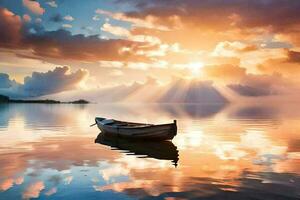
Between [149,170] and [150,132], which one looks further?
[150,132]

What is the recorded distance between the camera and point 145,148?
36.5 meters

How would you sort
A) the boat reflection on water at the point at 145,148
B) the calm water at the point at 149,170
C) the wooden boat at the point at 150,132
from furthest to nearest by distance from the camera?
the wooden boat at the point at 150,132
the boat reflection on water at the point at 145,148
the calm water at the point at 149,170

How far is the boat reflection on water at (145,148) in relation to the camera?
31.4 metres

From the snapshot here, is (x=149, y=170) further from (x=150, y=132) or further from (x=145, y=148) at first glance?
(x=150, y=132)

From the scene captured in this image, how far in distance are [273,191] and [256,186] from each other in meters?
1.25

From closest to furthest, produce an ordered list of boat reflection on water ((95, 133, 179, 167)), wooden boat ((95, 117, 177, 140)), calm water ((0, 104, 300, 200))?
calm water ((0, 104, 300, 200)), boat reflection on water ((95, 133, 179, 167)), wooden boat ((95, 117, 177, 140))

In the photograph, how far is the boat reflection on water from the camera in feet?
103

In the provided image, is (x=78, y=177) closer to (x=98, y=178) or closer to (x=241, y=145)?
(x=98, y=178)

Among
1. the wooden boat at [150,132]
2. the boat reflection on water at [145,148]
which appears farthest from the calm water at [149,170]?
the wooden boat at [150,132]

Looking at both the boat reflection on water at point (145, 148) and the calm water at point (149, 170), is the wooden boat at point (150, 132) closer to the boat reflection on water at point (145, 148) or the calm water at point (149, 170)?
the boat reflection on water at point (145, 148)

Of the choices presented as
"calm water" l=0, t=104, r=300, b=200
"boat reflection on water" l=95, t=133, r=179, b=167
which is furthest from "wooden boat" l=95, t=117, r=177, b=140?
"calm water" l=0, t=104, r=300, b=200

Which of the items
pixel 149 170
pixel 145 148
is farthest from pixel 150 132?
pixel 149 170

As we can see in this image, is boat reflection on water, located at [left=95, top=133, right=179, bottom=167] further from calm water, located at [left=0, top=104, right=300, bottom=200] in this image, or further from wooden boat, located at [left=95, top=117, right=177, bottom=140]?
wooden boat, located at [left=95, top=117, right=177, bottom=140]

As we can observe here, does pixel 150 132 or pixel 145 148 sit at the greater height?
pixel 150 132
